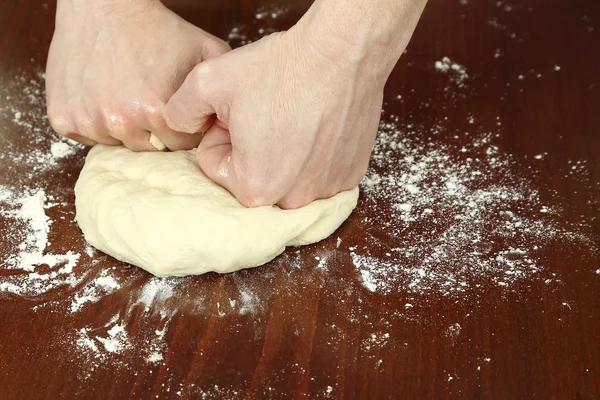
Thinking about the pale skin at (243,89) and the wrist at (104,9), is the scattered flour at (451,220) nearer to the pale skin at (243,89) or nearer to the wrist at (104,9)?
the pale skin at (243,89)

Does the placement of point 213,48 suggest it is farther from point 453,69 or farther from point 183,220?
point 453,69

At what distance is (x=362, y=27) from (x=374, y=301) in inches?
20.5

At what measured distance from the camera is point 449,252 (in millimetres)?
1555

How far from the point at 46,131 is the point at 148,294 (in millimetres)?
604

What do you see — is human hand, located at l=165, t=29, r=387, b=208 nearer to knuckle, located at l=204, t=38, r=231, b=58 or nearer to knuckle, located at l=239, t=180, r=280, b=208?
knuckle, located at l=239, t=180, r=280, b=208

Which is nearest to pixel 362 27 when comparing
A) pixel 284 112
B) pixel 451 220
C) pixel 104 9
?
pixel 284 112

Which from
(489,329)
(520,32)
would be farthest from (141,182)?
(520,32)

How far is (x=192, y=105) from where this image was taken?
1.50 metres

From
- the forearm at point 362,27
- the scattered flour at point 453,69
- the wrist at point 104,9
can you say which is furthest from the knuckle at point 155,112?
the scattered flour at point 453,69

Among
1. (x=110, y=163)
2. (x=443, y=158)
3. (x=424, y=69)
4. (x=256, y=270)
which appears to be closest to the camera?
(x=256, y=270)

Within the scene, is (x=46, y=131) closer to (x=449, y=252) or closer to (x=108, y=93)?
(x=108, y=93)

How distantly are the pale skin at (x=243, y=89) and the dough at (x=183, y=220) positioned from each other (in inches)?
1.6

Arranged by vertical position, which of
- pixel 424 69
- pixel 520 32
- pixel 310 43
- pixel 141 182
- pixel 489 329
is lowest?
pixel 141 182

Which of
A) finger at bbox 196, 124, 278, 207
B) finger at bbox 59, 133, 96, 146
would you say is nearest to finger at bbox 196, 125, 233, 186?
finger at bbox 196, 124, 278, 207
